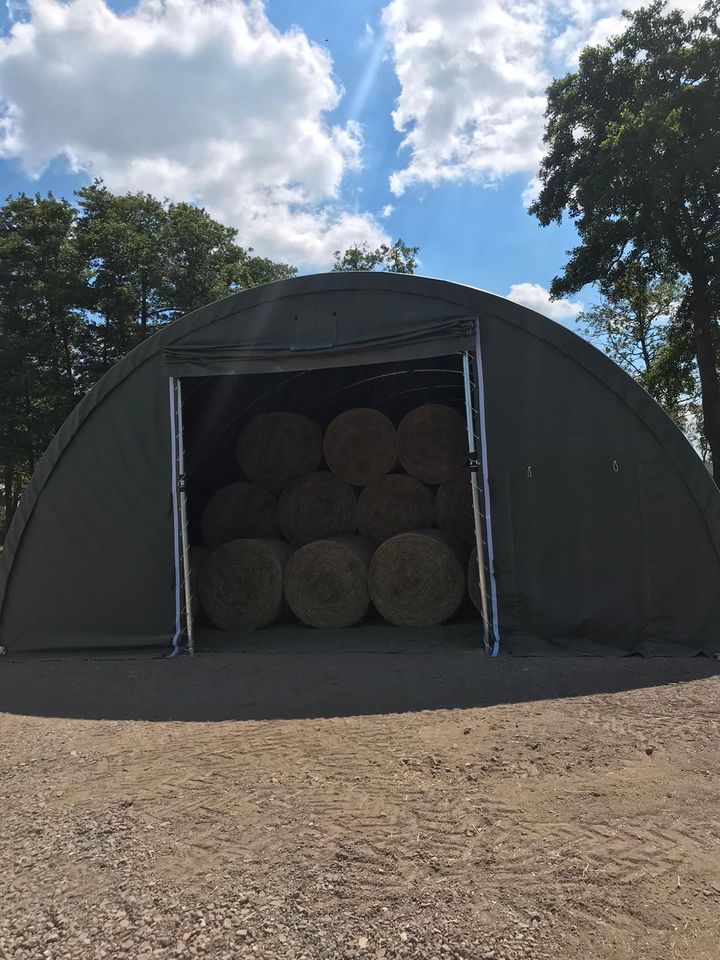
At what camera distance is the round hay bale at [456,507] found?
8.07 meters

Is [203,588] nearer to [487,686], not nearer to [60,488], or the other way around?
[60,488]

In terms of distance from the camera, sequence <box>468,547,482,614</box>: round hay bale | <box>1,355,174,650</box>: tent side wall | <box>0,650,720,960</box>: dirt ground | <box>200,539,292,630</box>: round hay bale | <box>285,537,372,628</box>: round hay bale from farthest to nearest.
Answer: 1. <box>200,539,292,630</box>: round hay bale
2. <box>285,537,372,628</box>: round hay bale
3. <box>468,547,482,614</box>: round hay bale
4. <box>1,355,174,650</box>: tent side wall
5. <box>0,650,720,960</box>: dirt ground

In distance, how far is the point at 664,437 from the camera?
237 inches

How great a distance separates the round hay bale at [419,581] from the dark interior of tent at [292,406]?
0.19m

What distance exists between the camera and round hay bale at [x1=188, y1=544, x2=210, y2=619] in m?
7.86

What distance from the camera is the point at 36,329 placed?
70.1 ft

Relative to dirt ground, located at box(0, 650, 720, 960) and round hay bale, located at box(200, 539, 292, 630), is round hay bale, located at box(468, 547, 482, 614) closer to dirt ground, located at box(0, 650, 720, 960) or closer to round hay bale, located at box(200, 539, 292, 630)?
dirt ground, located at box(0, 650, 720, 960)

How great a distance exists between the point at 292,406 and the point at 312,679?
4.98 meters

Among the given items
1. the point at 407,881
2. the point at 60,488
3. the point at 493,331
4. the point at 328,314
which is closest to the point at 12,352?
the point at 60,488

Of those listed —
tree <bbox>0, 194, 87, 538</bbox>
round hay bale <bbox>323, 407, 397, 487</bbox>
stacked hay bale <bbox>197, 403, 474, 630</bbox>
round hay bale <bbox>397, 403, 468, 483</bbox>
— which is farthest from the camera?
tree <bbox>0, 194, 87, 538</bbox>

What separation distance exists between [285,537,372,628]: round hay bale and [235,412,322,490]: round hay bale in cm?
163

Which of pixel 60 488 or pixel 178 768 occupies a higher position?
pixel 60 488

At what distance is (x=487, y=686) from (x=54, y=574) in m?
4.96

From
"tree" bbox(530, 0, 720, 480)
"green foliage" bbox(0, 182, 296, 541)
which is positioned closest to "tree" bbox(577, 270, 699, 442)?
"tree" bbox(530, 0, 720, 480)
